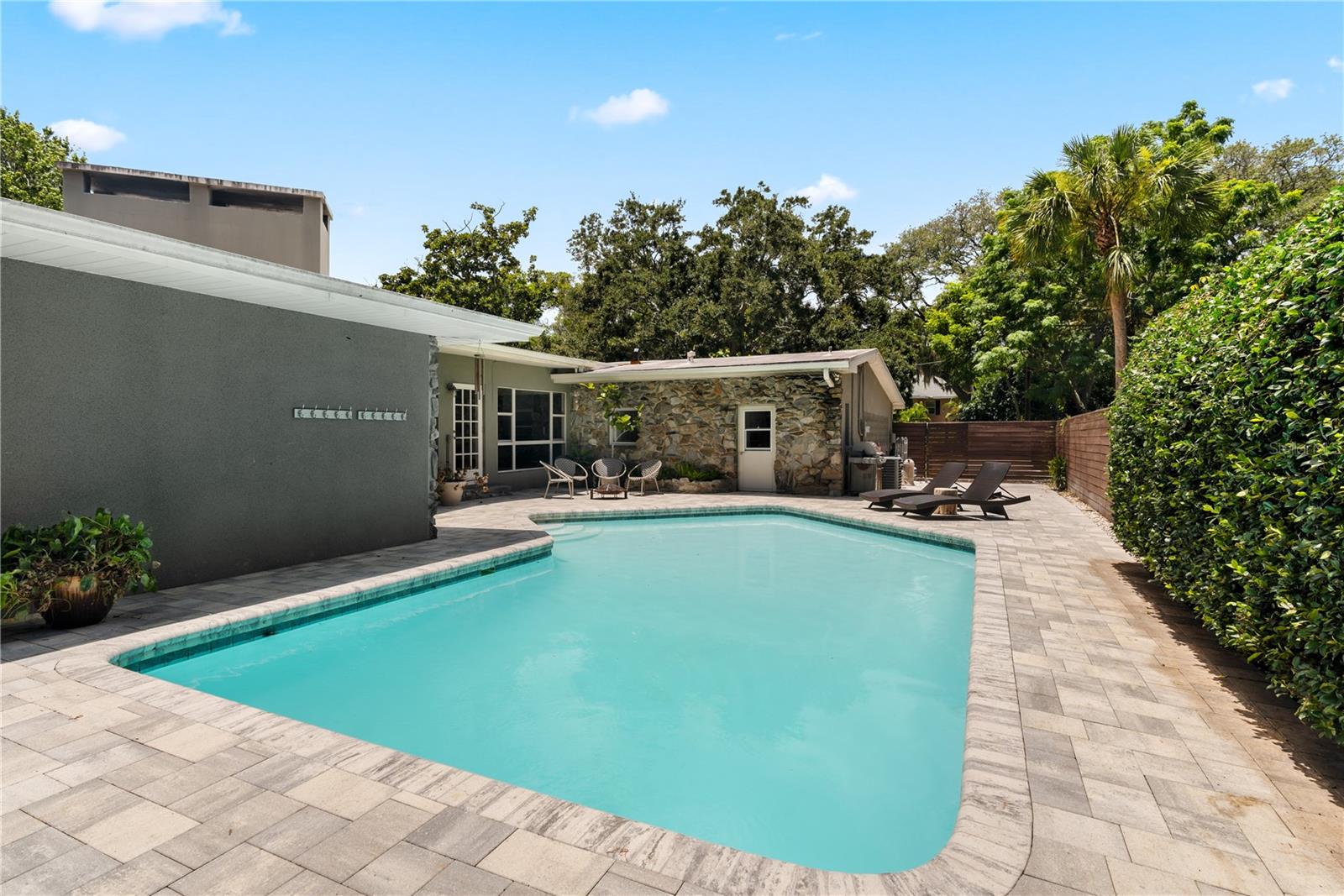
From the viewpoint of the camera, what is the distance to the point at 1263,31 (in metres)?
8.52

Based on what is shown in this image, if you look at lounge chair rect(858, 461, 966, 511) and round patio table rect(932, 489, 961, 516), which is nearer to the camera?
round patio table rect(932, 489, 961, 516)

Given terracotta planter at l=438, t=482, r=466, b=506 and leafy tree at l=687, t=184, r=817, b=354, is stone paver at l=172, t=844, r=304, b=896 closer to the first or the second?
terracotta planter at l=438, t=482, r=466, b=506

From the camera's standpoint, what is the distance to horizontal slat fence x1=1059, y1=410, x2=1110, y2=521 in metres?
11.0

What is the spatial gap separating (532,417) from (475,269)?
52.4 ft

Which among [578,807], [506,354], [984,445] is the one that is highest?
[506,354]

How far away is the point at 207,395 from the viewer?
6152mm

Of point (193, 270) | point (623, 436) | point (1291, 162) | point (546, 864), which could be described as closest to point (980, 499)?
point (623, 436)

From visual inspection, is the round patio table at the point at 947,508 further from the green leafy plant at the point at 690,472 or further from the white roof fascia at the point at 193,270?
the white roof fascia at the point at 193,270

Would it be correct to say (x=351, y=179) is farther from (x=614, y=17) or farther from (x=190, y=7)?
(x=614, y=17)

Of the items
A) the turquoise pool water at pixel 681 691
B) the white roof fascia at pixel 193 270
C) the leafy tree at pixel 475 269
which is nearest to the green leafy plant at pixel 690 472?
the turquoise pool water at pixel 681 691

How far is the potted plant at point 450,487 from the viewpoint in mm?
12344

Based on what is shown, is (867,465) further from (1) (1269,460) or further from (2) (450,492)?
(1) (1269,460)

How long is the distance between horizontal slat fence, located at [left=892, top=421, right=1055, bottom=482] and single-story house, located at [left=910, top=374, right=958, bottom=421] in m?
10.7

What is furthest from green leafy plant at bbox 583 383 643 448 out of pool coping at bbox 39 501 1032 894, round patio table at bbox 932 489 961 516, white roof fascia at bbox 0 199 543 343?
pool coping at bbox 39 501 1032 894
